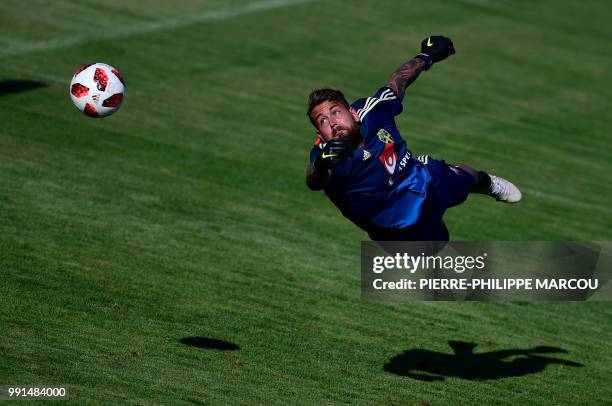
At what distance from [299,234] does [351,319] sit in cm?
285

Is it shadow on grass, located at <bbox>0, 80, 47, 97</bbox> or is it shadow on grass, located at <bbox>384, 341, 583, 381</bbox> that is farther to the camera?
shadow on grass, located at <bbox>0, 80, 47, 97</bbox>

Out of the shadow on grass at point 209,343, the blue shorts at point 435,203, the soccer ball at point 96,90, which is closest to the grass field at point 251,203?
the shadow on grass at point 209,343

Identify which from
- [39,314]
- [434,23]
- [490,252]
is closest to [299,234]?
[490,252]

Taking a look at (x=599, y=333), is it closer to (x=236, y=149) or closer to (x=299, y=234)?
(x=299, y=234)

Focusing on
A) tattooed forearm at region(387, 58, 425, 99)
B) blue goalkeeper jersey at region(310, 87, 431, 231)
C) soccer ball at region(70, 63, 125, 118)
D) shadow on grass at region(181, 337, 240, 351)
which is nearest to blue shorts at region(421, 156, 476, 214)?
blue goalkeeper jersey at region(310, 87, 431, 231)

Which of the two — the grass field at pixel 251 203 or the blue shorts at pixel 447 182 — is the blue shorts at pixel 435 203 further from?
the grass field at pixel 251 203

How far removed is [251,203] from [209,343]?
505 centimetres

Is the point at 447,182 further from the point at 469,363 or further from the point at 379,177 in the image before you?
the point at 469,363

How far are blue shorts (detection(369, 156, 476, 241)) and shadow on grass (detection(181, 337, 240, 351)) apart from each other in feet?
5.69

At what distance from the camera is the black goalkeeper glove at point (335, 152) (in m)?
8.55

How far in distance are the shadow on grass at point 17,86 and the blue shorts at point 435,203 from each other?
379 inches

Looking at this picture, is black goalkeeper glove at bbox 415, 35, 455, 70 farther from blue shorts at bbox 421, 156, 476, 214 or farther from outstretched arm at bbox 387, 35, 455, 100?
blue shorts at bbox 421, 156, 476, 214

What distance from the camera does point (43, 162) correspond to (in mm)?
14484

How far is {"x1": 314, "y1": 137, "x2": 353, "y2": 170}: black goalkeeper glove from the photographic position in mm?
8555
